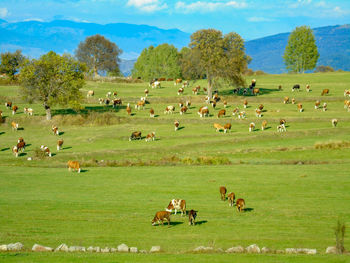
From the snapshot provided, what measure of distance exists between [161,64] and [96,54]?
116 feet

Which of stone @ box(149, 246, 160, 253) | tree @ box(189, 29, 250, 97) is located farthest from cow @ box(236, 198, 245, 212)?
tree @ box(189, 29, 250, 97)

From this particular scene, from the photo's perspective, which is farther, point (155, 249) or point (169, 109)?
point (169, 109)

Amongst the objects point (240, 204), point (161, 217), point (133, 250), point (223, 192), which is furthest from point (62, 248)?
point (223, 192)

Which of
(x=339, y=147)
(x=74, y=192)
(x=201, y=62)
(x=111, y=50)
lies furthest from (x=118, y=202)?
(x=111, y=50)

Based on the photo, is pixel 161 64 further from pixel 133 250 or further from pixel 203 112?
pixel 133 250

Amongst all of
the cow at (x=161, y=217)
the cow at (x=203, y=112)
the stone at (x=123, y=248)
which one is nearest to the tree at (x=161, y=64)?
the cow at (x=203, y=112)

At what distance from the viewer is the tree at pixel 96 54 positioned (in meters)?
123

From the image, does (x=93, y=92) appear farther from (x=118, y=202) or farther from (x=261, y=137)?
(x=118, y=202)

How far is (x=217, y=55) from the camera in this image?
237ft

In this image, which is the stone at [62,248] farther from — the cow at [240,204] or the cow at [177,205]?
the cow at [240,204]

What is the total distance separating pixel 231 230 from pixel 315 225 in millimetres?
4216

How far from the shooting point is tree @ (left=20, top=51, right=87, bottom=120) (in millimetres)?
63375

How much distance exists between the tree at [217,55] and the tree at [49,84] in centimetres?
1992

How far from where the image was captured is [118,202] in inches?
1086
